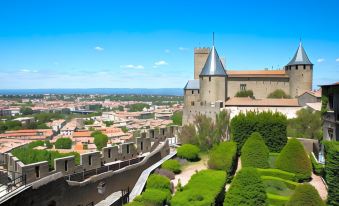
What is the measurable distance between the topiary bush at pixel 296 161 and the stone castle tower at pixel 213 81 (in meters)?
17.5

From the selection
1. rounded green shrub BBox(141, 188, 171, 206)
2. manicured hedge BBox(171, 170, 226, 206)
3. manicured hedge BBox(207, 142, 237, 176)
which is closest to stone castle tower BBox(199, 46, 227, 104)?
manicured hedge BBox(207, 142, 237, 176)

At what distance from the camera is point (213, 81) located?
3722 centimetres

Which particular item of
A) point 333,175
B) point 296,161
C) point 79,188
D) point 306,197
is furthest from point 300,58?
point 79,188

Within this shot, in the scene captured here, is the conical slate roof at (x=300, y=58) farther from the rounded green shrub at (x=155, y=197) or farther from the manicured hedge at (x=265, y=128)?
the rounded green shrub at (x=155, y=197)

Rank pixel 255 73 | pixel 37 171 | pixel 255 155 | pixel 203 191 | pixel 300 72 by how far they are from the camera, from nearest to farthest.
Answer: pixel 37 171 → pixel 203 191 → pixel 255 155 → pixel 300 72 → pixel 255 73

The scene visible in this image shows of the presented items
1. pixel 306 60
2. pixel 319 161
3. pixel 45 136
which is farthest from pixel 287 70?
pixel 45 136

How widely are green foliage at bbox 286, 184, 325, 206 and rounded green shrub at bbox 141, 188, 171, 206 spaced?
5705 mm

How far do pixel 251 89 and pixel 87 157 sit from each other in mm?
33878

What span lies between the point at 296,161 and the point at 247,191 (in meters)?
7.01

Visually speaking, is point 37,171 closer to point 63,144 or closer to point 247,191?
point 247,191

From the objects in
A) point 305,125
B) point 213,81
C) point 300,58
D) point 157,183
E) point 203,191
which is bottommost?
point 157,183

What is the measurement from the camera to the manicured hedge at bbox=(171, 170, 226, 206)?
1416cm

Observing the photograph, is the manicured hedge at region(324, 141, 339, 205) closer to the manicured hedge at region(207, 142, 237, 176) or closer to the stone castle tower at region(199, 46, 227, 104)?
the manicured hedge at region(207, 142, 237, 176)

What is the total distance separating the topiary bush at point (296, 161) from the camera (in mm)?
19250
